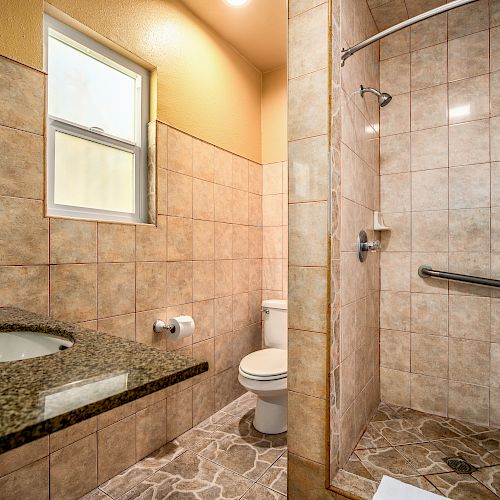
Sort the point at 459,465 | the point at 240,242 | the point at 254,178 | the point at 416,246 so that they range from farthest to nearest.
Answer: the point at 254,178 < the point at 240,242 < the point at 416,246 < the point at 459,465

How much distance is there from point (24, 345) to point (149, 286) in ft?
2.99

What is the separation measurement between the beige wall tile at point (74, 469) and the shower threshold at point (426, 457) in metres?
1.13

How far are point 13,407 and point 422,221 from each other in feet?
7.59

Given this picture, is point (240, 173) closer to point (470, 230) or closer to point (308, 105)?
point (308, 105)

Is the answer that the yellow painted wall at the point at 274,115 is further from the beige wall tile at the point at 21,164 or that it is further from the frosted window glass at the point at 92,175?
the beige wall tile at the point at 21,164

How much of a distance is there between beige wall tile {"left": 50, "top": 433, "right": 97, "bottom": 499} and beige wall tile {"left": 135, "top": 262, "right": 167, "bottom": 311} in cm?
68

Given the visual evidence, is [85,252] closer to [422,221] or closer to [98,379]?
[98,379]

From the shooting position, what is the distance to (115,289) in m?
1.73

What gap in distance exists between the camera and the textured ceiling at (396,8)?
1982mm

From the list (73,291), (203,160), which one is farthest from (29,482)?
(203,160)

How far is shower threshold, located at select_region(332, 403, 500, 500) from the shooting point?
4.75 ft

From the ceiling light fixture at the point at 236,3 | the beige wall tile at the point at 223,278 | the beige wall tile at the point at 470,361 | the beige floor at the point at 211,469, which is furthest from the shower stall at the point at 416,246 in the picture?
the beige wall tile at the point at 223,278

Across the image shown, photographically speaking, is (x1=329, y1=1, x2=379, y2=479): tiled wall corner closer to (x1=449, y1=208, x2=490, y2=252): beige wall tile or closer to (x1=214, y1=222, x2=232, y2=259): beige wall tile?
(x1=449, y1=208, x2=490, y2=252): beige wall tile

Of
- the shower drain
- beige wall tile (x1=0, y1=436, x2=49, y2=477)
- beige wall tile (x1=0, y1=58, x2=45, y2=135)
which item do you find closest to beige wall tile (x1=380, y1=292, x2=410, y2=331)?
the shower drain
